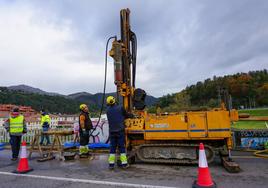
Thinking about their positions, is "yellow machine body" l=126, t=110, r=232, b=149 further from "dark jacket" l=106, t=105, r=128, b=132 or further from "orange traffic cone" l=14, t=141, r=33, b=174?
"orange traffic cone" l=14, t=141, r=33, b=174

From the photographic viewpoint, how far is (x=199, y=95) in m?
105

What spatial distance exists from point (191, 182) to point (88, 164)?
135 inches

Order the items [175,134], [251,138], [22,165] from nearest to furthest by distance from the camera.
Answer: [22,165]
[175,134]
[251,138]

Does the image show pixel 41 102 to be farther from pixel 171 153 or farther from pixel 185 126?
pixel 185 126

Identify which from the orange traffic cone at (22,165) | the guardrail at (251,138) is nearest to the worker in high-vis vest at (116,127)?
the orange traffic cone at (22,165)

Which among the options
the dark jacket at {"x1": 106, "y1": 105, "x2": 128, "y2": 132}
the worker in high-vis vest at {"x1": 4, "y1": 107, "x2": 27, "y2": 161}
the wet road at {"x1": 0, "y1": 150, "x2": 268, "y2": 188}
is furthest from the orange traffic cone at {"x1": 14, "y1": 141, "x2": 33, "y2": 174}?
the dark jacket at {"x1": 106, "y1": 105, "x2": 128, "y2": 132}

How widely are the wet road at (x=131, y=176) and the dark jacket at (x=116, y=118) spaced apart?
112cm

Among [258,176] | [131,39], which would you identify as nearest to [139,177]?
[258,176]

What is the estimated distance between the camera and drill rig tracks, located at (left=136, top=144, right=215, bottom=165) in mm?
6121

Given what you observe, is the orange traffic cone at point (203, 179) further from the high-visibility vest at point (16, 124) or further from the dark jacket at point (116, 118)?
the high-visibility vest at point (16, 124)

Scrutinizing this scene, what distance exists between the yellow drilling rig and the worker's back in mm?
492

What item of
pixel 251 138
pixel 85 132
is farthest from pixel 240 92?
pixel 85 132

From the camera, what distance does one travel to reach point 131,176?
5309 millimetres

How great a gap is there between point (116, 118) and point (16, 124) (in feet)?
14.3
